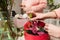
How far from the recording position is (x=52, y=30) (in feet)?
3.25

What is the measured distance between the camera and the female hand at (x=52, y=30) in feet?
3.19

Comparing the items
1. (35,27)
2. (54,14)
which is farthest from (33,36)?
(54,14)

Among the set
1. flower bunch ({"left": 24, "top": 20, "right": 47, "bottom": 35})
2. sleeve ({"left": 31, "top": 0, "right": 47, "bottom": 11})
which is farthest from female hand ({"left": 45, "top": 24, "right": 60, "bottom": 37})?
sleeve ({"left": 31, "top": 0, "right": 47, "bottom": 11})

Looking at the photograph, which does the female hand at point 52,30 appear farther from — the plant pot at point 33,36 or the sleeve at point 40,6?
the sleeve at point 40,6

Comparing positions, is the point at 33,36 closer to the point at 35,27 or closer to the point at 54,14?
the point at 35,27

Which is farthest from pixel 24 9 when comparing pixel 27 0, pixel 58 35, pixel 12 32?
pixel 58 35

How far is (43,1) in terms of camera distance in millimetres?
1001

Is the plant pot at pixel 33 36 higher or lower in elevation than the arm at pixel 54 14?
lower

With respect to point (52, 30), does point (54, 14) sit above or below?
above

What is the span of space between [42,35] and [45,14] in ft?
0.48

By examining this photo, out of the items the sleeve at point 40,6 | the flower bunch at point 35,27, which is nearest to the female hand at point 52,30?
the flower bunch at point 35,27

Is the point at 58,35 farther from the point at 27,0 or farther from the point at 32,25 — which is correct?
the point at 27,0

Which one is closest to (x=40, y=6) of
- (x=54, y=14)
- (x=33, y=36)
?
(x=54, y=14)

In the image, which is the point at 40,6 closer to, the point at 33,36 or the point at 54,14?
the point at 54,14
